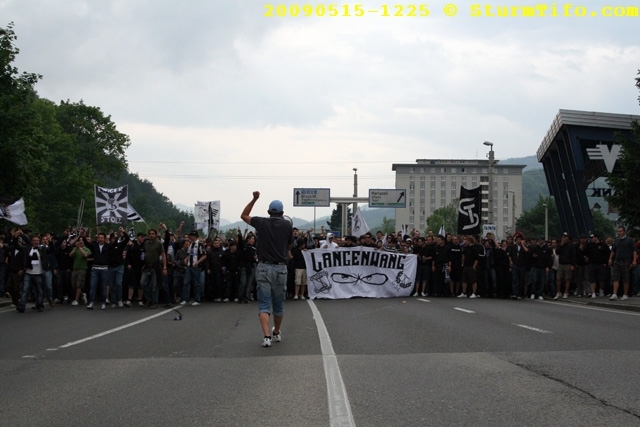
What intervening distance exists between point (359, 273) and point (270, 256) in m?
→ 15.0

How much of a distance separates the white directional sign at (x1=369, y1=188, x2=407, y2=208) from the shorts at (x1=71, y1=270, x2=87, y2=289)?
45.0 metres

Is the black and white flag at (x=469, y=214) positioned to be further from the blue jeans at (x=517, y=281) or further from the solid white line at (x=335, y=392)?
the solid white line at (x=335, y=392)

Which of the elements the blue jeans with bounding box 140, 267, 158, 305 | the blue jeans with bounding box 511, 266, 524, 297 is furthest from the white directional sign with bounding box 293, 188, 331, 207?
the blue jeans with bounding box 140, 267, 158, 305

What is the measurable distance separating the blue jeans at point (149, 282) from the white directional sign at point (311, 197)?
144 ft

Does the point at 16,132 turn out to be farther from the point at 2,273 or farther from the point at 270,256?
the point at 270,256

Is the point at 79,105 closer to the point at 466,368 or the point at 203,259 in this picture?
the point at 203,259

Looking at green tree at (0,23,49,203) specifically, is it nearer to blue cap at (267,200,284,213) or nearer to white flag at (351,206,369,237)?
white flag at (351,206,369,237)

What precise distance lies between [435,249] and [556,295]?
3.94m

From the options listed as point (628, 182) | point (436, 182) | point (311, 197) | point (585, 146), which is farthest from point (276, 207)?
point (436, 182)

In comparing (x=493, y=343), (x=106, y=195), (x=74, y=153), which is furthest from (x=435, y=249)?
(x=74, y=153)

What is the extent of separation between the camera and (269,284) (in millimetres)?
10711

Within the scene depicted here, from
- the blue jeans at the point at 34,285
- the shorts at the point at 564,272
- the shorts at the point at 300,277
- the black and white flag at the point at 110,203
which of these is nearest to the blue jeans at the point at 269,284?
the blue jeans at the point at 34,285

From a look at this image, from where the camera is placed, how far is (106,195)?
28.7 metres

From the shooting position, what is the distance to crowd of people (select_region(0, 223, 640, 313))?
64.8ft
